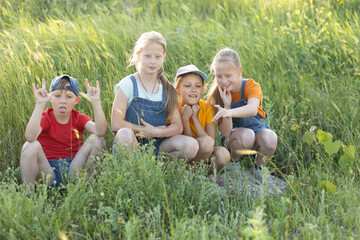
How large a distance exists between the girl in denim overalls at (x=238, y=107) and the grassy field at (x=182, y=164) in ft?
0.75

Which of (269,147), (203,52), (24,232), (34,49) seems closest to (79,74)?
(34,49)

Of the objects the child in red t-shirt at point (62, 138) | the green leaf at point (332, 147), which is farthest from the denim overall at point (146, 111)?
the green leaf at point (332, 147)

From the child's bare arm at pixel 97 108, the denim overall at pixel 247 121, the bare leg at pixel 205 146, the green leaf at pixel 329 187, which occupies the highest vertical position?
the child's bare arm at pixel 97 108

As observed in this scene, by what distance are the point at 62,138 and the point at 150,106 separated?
0.74 metres

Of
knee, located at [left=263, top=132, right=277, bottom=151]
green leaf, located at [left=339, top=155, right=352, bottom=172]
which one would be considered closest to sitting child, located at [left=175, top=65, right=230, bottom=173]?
knee, located at [left=263, top=132, right=277, bottom=151]

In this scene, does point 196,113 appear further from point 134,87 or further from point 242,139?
point 134,87

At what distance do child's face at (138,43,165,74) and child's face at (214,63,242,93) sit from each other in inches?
19.8

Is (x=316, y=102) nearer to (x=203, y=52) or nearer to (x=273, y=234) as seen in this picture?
(x=203, y=52)

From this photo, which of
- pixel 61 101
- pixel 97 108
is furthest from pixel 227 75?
pixel 61 101

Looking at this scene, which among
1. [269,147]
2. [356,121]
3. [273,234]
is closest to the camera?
[273,234]

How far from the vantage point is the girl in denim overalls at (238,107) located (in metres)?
3.46

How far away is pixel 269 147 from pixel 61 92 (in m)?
1.75

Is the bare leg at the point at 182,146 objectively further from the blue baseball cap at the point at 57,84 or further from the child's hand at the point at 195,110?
the blue baseball cap at the point at 57,84

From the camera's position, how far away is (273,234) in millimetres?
2477
